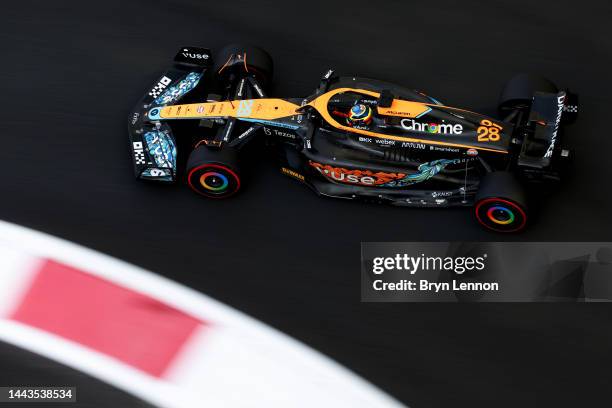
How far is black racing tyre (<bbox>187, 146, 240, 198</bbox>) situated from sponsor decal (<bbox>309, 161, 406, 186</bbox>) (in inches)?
27.8

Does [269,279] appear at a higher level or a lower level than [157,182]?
lower

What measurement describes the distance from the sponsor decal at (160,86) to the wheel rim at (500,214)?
3.26 metres

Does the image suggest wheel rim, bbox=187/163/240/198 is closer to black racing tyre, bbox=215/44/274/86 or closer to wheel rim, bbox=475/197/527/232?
black racing tyre, bbox=215/44/274/86

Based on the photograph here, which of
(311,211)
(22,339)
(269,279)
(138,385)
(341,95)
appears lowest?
(138,385)

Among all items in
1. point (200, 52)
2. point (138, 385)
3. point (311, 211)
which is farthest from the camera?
point (200, 52)

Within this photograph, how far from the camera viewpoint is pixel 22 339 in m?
6.31

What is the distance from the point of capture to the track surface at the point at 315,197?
6148 mm

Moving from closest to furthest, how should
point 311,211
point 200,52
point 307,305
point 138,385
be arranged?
point 138,385
point 307,305
point 311,211
point 200,52

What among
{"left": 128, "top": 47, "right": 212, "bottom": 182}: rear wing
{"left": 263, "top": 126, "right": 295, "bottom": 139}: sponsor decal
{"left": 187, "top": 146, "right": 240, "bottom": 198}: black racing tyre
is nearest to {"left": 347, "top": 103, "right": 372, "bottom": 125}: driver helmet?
{"left": 263, "top": 126, "right": 295, "bottom": 139}: sponsor decal

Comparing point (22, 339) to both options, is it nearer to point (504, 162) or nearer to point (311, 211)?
point (311, 211)

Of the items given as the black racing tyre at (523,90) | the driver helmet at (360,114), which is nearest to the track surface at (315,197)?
the black racing tyre at (523,90)

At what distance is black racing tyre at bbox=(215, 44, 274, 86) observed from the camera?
296 inches

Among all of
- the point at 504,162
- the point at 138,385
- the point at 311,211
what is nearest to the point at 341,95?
the point at 311,211

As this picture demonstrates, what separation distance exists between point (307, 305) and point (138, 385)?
149 centimetres
